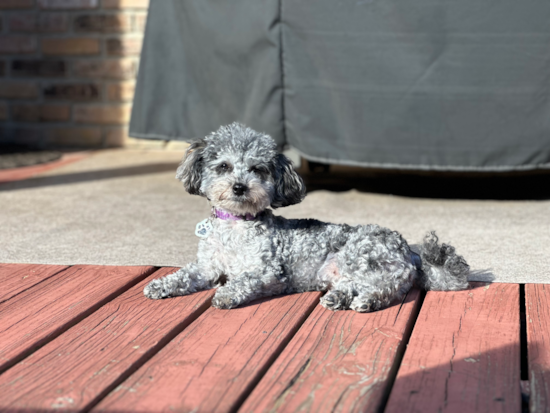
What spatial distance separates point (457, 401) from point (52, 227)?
9.57 feet

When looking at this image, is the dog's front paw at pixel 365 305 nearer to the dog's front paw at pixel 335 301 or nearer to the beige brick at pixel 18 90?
the dog's front paw at pixel 335 301

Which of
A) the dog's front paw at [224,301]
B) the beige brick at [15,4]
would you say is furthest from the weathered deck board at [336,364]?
the beige brick at [15,4]

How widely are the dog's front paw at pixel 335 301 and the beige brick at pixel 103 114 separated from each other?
4.83 meters

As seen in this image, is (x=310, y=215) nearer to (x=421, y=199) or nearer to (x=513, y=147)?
(x=421, y=199)

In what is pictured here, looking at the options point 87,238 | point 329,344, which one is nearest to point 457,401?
point 329,344

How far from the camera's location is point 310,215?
4.45m

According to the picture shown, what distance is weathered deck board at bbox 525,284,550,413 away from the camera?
194 centimetres

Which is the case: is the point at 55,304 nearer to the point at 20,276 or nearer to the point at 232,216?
the point at 20,276

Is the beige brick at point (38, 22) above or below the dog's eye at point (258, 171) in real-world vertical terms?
above

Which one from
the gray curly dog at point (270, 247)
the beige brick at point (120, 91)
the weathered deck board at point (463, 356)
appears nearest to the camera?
the weathered deck board at point (463, 356)

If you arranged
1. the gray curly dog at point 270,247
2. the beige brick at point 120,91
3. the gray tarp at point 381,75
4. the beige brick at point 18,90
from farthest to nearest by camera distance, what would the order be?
the beige brick at point 18,90, the beige brick at point 120,91, the gray tarp at point 381,75, the gray curly dog at point 270,247

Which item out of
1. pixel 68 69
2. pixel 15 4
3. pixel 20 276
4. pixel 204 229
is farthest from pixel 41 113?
pixel 204 229

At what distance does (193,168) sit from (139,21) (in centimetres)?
440

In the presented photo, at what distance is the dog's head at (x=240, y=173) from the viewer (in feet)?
9.10
